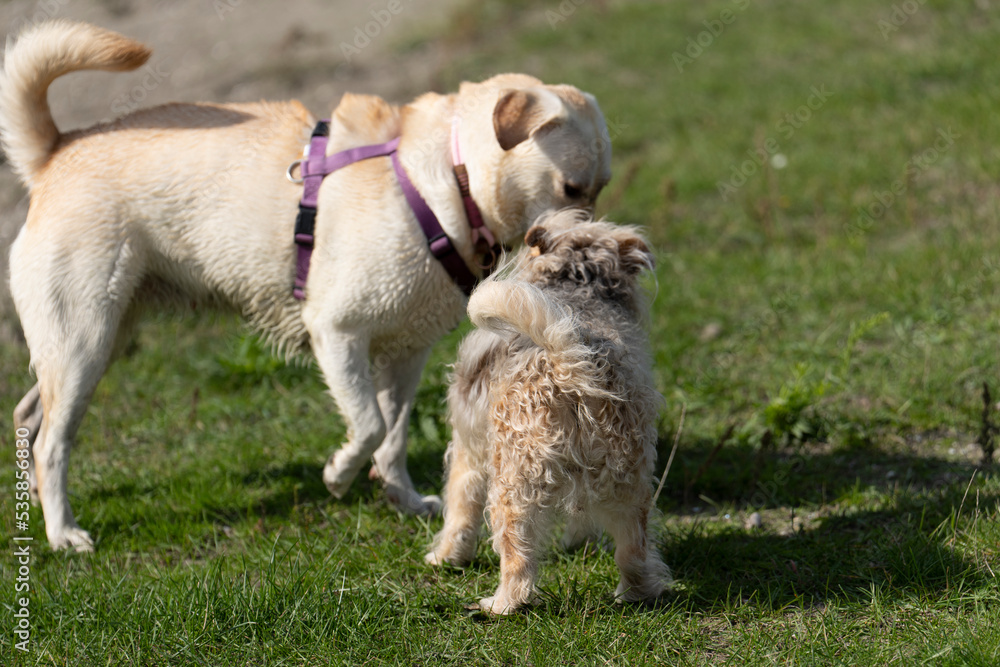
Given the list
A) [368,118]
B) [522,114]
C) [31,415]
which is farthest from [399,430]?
[31,415]

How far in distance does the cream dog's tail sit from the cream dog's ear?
1.66 m

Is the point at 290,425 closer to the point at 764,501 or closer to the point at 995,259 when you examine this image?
the point at 764,501

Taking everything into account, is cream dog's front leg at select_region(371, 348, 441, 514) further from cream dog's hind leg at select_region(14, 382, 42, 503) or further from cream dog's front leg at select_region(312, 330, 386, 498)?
cream dog's hind leg at select_region(14, 382, 42, 503)

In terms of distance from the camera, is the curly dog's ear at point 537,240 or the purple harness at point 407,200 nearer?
the curly dog's ear at point 537,240

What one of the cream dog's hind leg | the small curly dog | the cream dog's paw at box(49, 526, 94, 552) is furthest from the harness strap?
the cream dog's hind leg

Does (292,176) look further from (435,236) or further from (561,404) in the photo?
(561,404)

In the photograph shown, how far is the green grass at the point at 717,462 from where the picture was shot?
2906 millimetres

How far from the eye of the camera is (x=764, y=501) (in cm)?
389

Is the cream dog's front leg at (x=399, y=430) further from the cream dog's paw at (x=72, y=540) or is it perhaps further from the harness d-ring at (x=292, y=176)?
the cream dog's paw at (x=72, y=540)

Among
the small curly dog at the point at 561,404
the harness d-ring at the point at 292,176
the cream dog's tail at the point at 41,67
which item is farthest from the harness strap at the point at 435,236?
the cream dog's tail at the point at 41,67

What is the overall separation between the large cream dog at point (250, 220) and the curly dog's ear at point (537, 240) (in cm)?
52

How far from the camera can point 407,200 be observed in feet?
12.4

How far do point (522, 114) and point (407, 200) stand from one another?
0.61m

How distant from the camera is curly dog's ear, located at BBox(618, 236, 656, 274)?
3217 millimetres
